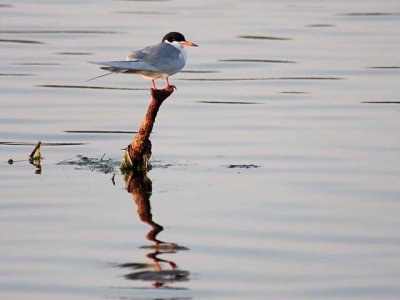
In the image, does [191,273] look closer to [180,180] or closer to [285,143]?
[180,180]

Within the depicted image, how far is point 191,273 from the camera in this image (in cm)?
805

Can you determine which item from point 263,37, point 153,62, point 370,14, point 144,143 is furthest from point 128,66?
point 370,14

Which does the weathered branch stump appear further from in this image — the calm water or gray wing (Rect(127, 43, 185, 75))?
gray wing (Rect(127, 43, 185, 75))

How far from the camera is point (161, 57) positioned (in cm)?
1160

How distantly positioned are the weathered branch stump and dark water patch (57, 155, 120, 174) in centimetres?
14

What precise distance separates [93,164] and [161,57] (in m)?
1.14

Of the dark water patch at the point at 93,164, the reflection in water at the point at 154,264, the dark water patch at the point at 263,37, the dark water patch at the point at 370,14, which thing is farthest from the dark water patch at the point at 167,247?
the dark water patch at the point at 370,14

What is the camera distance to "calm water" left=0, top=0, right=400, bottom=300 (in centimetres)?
808

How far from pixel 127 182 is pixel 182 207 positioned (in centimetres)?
107

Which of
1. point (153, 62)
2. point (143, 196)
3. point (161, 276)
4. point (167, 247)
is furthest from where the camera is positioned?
point (153, 62)

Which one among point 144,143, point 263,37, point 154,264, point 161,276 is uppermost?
point 263,37

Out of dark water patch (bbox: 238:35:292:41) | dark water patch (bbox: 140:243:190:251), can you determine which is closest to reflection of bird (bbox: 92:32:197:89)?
dark water patch (bbox: 140:243:190:251)

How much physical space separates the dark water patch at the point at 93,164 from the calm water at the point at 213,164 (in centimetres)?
9

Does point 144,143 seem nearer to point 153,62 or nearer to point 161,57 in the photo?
point 153,62
